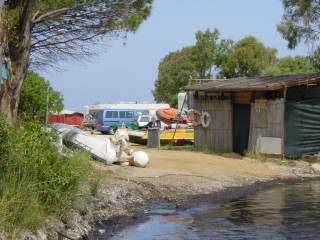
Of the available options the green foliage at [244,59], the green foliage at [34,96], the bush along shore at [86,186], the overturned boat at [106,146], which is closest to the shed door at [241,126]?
the bush along shore at [86,186]

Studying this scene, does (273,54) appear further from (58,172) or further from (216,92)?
(58,172)

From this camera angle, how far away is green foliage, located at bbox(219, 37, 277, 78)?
174 ft

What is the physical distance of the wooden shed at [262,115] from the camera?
21.4 meters

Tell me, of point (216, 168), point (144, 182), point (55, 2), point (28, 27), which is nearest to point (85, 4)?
point (55, 2)

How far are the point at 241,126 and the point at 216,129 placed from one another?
966 millimetres

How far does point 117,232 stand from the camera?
11.2 m

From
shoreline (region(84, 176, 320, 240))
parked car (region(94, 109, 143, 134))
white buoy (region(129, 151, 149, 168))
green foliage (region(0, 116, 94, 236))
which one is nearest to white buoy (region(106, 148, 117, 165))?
white buoy (region(129, 151, 149, 168))

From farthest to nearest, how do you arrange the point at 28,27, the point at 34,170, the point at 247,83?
1. the point at 247,83
2. the point at 28,27
3. the point at 34,170

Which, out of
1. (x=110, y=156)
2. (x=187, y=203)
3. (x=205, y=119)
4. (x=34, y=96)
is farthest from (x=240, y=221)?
(x=34, y=96)

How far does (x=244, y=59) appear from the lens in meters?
53.2

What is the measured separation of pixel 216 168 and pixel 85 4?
6.66 m

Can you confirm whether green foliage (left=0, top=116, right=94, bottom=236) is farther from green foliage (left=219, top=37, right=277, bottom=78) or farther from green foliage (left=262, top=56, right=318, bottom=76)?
green foliage (left=219, top=37, right=277, bottom=78)

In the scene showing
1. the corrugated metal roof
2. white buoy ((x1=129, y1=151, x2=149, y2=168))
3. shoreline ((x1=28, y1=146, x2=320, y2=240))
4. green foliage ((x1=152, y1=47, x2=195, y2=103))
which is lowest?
shoreline ((x1=28, y1=146, x2=320, y2=240))

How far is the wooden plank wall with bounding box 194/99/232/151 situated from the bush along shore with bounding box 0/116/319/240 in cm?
307
